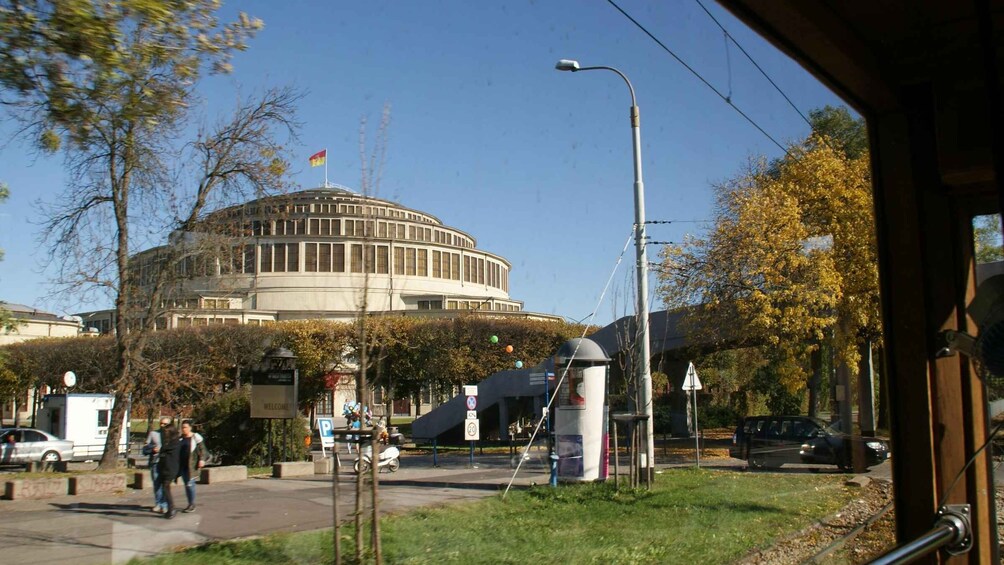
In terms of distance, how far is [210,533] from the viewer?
11.0m

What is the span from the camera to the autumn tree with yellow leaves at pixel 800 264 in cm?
2372

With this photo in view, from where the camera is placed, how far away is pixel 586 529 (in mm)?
11016

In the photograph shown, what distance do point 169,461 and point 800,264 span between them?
18.4m

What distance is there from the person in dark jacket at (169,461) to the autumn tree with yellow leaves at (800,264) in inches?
670

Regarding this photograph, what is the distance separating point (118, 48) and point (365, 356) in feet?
11.5

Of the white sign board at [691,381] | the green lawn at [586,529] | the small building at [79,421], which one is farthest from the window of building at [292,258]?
the green lawn at [586,529]

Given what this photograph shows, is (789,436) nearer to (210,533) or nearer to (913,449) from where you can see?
(210,533)

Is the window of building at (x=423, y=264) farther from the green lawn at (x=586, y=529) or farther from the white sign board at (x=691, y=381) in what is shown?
the green lawn at (x=586, y=529)

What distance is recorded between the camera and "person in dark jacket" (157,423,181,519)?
12.9 m

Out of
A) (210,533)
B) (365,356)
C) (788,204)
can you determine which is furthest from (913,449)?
(788,204)

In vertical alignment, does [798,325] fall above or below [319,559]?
above

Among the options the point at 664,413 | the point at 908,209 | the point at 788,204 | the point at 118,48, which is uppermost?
the point at 788,204

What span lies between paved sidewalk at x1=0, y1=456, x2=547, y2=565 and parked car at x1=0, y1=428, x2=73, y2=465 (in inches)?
665

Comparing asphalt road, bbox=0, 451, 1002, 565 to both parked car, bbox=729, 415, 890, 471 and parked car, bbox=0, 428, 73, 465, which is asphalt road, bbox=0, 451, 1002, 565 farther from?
parked car, bbox=0, 428, 73, 465
